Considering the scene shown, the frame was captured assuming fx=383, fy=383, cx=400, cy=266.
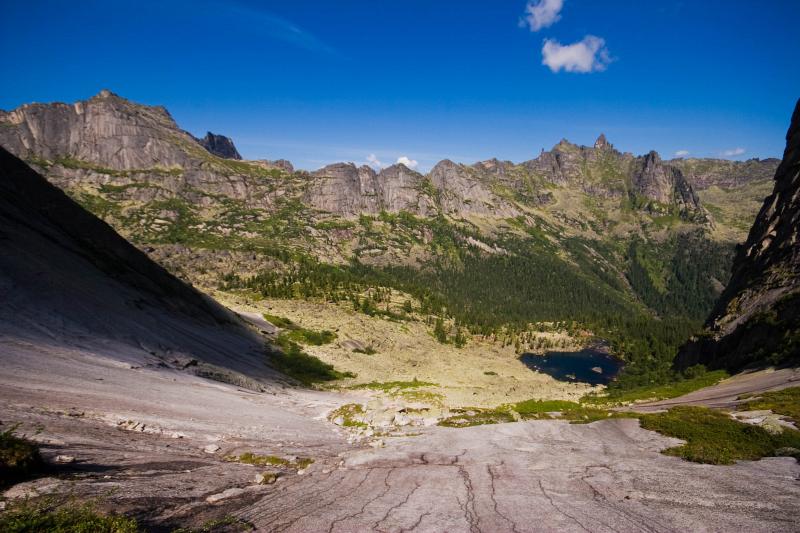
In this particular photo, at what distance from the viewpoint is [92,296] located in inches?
1526

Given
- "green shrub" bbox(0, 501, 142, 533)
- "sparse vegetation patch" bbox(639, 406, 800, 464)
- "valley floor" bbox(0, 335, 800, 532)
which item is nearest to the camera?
"green shrub" bbox(0, 501, 142, 533)

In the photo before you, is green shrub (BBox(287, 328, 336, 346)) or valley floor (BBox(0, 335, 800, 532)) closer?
valley floor (BBox(0, 335, 800, 532))

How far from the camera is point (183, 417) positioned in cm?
2236

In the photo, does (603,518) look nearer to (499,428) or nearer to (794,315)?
(499,428)

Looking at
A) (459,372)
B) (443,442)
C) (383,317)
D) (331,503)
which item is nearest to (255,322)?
(459,372)

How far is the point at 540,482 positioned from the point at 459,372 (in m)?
92.4

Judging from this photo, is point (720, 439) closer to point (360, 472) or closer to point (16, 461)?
point (360, 472)

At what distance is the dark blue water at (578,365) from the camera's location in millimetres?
146150

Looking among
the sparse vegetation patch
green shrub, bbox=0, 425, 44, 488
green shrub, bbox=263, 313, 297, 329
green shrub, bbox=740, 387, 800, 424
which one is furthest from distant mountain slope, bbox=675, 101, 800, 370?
green shrub, bbox=263, 313, 297, 329

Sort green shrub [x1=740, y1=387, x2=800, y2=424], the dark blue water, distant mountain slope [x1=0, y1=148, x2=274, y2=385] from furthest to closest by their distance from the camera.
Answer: the dark blue water < distant mountain slope [x1=0, y1=148, x2=274, y2=385] < green shrub [x1=740, y1=387, x2=800, y2=424]

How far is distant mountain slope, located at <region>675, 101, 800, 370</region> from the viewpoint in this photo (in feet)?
159

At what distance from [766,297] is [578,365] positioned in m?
111

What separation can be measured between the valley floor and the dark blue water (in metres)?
133

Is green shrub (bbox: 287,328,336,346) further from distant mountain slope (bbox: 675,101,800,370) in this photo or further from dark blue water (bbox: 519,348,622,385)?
dark blue water (bbox: 519,348,622,385)
